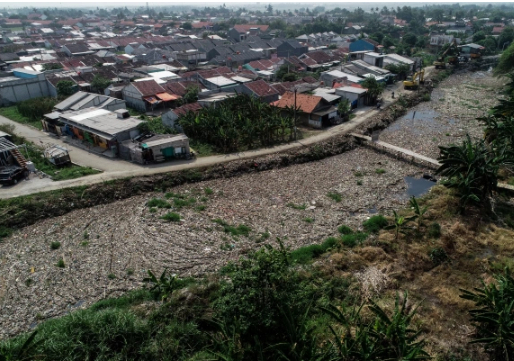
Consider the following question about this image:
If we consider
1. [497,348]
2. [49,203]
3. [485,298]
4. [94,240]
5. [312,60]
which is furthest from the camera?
[312,60]

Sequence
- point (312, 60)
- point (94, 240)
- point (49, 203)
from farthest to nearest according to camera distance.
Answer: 1. point (312, 60)
2. point (49, 203)
3. point (94, 240)

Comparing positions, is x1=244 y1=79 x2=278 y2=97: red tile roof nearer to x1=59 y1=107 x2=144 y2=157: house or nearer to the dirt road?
the dirt road

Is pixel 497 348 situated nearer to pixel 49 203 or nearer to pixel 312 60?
pixel 49 203

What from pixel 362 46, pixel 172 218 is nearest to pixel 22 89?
pixel 172 218

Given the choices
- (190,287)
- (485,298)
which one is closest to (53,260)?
(190,287)

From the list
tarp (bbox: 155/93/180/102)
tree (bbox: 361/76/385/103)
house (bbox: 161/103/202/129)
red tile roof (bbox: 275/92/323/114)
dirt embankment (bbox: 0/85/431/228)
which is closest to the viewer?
dirt embankment (bbox: 0/85/431/228)

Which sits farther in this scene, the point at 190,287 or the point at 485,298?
the point at 190,287

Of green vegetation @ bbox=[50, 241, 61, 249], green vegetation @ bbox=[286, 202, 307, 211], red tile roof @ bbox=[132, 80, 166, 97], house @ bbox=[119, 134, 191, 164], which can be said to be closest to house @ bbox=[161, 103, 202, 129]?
house @ bbox=[119, 134, 191, 164]

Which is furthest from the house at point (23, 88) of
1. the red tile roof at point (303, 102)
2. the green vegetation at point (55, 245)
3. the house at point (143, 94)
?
the green vegetation at point (55, 245)
